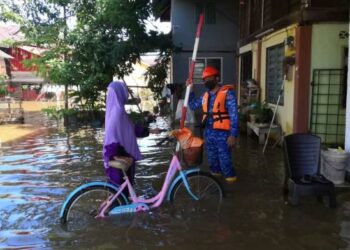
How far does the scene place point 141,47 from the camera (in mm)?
16406

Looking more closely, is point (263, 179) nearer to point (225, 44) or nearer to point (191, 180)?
point (191, 180)

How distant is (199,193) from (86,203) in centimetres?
145

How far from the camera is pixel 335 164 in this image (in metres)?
6.49

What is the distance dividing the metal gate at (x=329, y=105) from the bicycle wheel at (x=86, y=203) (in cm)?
560

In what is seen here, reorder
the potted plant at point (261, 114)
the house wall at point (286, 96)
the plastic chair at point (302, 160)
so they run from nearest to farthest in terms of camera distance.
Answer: the plastic chair at point (302, 160) < the house wall at point (286, 96) < the potted plant at point (261, 114)

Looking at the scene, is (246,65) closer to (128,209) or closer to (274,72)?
(274,72)

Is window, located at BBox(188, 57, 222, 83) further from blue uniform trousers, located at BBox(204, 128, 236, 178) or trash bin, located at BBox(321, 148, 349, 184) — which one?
trash bin, located at BBox(321, 148, 349, 184)

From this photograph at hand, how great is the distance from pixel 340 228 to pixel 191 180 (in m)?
1.79

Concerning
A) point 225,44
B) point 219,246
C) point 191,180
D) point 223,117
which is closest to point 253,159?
point 223,117

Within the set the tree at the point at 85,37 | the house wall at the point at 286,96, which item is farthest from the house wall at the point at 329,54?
the tree at the point at 85,37

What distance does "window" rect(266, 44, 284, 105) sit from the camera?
1089cm

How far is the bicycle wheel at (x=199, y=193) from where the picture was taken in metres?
5.41

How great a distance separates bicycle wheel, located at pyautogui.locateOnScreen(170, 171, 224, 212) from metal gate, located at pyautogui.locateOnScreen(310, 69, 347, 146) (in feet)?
14.4

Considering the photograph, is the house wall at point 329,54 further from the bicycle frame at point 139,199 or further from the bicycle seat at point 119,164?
the bicycle seat at point 119,164
